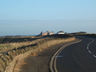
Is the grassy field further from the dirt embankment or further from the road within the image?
the road

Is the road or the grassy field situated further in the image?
the road

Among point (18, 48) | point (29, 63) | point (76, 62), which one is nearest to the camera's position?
point (29, 63)

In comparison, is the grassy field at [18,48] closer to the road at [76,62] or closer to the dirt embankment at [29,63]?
the dirt embankment at [29,63]

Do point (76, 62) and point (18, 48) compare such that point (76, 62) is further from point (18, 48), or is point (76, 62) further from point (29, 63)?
point (18, 48)

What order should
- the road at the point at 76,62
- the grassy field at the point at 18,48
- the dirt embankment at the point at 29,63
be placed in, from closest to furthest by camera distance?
1. the grassy field at the point at 18,48
2. the dirt embankment at the point at 29,63
3. the road at the point at 76,62

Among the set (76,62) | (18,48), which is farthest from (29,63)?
(18,48)

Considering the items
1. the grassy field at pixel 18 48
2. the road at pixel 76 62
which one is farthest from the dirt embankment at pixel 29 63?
the road at pixel 76 62

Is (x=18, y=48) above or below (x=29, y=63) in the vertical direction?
above

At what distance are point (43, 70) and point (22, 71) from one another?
4.00 ft

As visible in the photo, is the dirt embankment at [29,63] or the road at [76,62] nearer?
the dirt embankment at [29,63]

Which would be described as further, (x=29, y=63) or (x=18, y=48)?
(x=18, y=48)

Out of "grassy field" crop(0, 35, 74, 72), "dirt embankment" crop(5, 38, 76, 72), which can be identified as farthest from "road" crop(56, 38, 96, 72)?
"grassy field" crop(0, 35, 74, 72)

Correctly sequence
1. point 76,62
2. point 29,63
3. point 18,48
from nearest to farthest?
point 29,63 < point 76,62 < point 18,48

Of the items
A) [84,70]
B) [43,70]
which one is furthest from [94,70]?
[43,70]
